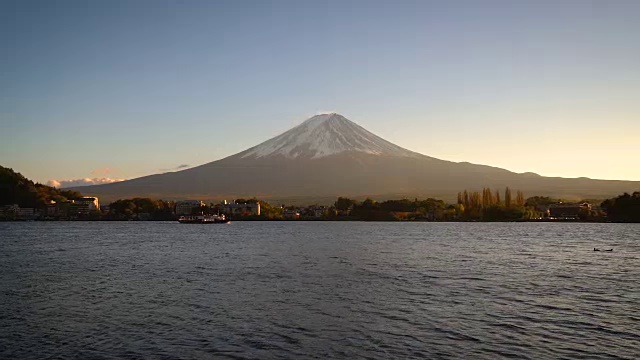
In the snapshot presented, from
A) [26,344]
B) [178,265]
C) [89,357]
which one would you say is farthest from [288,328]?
[178,265]

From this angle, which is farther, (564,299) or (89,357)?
(564,299)

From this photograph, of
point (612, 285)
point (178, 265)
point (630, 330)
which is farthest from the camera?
point (178, 265)

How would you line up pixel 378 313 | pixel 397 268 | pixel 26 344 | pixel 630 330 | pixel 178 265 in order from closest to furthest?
1. pixel 26 344
2. pixel 630 330
3. pixel 378 313
4. pixel 397 268
5. pixel 178 265

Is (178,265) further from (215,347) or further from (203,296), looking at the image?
(215,347)

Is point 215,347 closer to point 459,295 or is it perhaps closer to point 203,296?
point 203,296

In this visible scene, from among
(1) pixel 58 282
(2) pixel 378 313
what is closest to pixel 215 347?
(2) pixel 378 313

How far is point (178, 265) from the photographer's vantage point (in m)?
51.7

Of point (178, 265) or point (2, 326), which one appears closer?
point (2, 326)

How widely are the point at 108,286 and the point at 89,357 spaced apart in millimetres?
18354

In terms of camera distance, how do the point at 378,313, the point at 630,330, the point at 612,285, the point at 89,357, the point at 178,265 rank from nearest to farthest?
1. the point at 89,357
2. the point at 630,330
3. the point at 378,313
4. the point at 612,285
5. the point at 178,265

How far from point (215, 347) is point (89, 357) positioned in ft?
14.1

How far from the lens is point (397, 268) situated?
157ft

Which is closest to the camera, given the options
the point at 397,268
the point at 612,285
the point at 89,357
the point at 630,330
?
the point at 89,357

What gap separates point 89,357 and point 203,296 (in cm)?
1301
